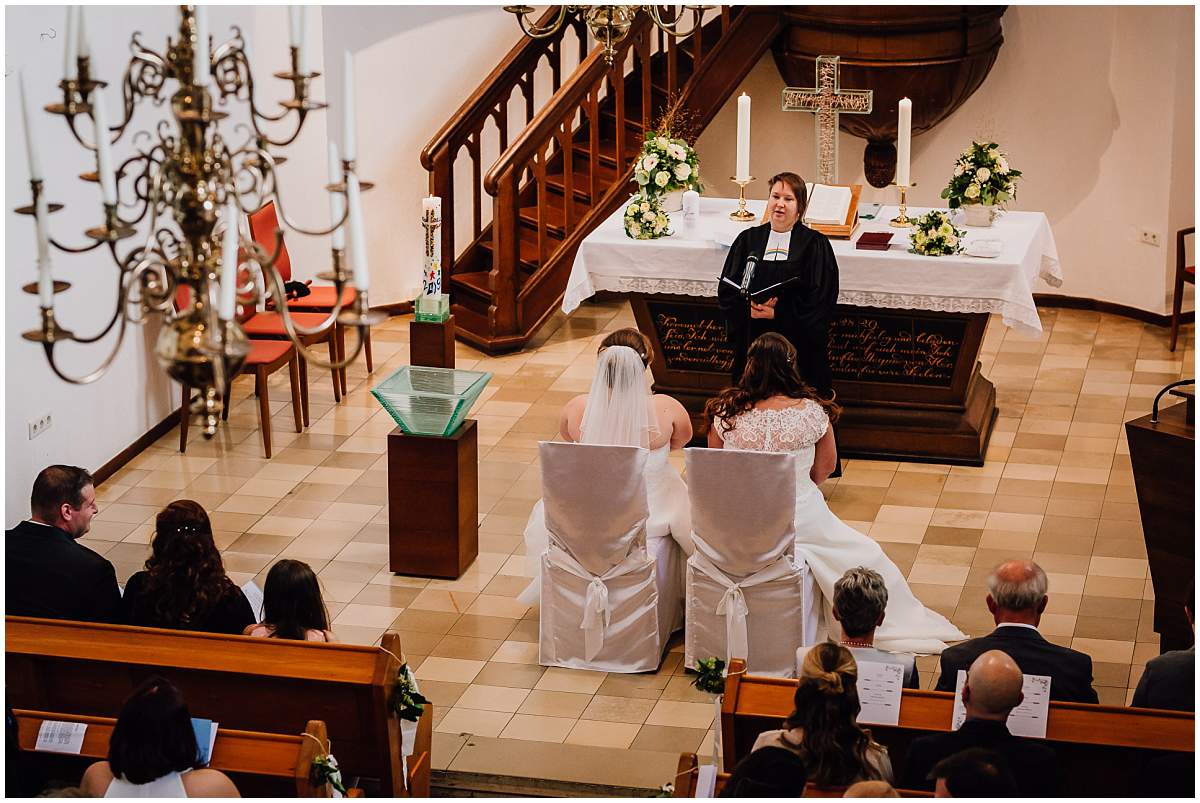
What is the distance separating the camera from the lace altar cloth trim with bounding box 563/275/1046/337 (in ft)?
26.9

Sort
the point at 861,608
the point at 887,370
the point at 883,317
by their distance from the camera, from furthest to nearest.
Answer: the point at 887,370
the point at 883,317
the point at 861,608

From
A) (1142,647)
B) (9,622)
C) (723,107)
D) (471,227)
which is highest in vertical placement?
(723,107)

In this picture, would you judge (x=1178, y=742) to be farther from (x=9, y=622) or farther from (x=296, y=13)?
(x=9, y=622)

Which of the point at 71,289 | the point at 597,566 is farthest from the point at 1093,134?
the point at 71,289

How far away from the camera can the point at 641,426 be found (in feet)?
21.4

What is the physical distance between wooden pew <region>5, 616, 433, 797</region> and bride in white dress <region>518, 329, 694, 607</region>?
1519 millimetres

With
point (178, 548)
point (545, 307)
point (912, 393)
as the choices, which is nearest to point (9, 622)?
point (178, 548)

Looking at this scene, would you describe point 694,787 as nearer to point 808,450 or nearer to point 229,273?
point 229,273

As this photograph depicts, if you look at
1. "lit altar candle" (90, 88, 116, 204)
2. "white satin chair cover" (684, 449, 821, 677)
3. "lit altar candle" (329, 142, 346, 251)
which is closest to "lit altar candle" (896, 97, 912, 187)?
"white satin chair cover" (684, 449, 821, 677)

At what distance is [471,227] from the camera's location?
463 inches

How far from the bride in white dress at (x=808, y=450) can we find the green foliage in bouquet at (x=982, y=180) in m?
2.67

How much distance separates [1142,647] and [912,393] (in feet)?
7.77

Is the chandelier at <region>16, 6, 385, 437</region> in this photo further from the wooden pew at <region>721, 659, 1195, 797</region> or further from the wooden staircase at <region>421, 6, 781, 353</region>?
the wooden staircase at <region>421, 6, 781, 353</region>

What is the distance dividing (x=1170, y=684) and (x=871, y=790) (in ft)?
4.57
